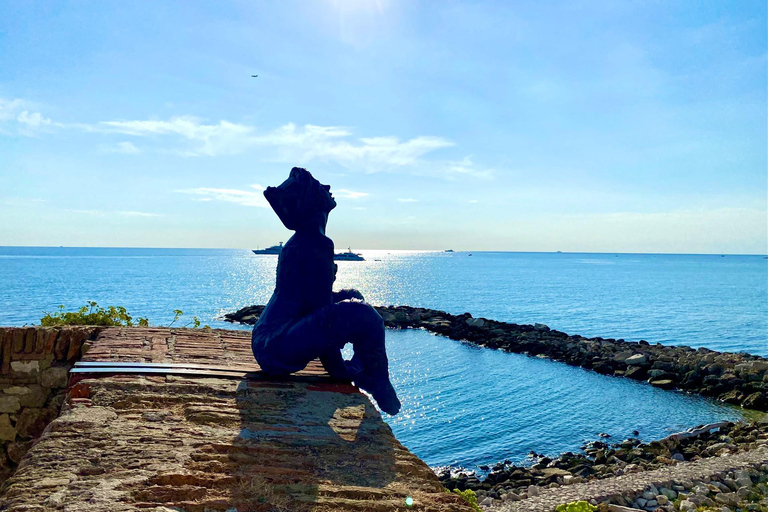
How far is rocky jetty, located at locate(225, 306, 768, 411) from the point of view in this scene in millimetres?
19578

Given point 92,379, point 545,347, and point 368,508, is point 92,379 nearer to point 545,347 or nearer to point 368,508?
point 368,508

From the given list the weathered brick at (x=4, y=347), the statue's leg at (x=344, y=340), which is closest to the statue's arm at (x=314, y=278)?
the statue's leg at (x=344, y=340)

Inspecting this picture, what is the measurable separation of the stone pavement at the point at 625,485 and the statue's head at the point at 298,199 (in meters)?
6.55

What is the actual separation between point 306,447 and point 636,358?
75.1 ft

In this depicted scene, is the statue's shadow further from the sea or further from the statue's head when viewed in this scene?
the sea

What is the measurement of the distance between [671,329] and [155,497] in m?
39.5

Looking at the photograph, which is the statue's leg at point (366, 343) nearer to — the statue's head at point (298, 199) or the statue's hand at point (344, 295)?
the statue's hand at point (344, 295)

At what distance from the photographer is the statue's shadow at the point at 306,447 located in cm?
261

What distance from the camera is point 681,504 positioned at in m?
8.53

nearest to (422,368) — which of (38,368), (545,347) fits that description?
(545,347)

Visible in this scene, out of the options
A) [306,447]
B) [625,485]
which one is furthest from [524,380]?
[306,447]

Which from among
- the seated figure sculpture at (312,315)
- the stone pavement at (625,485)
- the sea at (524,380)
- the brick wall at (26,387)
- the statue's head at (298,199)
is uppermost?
the statue's head at (298,199)

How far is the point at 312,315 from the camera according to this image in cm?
438

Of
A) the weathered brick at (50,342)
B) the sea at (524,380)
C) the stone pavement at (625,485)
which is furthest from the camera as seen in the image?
the sea at (524,380)
